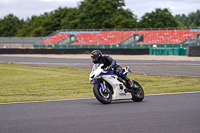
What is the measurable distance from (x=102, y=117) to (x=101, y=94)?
1.75m

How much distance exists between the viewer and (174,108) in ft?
25.2

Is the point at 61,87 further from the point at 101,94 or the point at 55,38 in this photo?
the point at 55,38

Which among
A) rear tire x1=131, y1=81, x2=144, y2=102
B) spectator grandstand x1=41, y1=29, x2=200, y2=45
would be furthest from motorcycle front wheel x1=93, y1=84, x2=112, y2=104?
spectator grandstand x1=41, y1=29, x2=200, y2=45

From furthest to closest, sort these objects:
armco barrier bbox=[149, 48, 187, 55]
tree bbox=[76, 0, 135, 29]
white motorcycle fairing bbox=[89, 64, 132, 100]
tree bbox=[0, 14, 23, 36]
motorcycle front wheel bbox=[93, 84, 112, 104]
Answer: tree bbox=[0, 14, 23, 36]
tree bbox=[76, 0, 135, 29]
armco barrier bbox=[149, 48, 187, 55]
white motorcycle fairing bbox=[89, 64, 132, 100]
motorcycle front wheel bbox=[93, 84, 112, 104]

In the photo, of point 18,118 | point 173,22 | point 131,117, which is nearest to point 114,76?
point 131,117

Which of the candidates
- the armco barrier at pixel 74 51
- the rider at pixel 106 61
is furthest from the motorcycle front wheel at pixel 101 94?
the armco barrier at pixel 74 51

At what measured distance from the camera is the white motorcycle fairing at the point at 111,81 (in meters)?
8.43

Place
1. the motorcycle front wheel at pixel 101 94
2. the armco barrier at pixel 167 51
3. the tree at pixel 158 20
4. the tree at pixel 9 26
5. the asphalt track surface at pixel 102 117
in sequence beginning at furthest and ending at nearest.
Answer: the tree at pixel 9 26 < the tree at pixel 158 20 < the armco barrier at pixel 167 51 < the motorcycle front wheel at pixel 101 94 < the asphalt track surface at pixel 102 117

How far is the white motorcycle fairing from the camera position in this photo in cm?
843

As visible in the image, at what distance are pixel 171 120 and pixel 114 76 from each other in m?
2.72

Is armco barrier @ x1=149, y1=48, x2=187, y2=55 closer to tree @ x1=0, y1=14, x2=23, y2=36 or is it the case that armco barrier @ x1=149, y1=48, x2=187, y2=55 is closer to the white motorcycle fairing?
the white motorcycle fairing

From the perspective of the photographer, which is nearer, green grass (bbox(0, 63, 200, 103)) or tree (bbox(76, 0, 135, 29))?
green grass (bbox(0, 63, 200, 103))

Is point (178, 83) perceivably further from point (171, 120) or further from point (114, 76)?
point (171, 120)

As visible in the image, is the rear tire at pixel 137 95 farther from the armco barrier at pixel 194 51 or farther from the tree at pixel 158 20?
the tree at pixel 158 20
